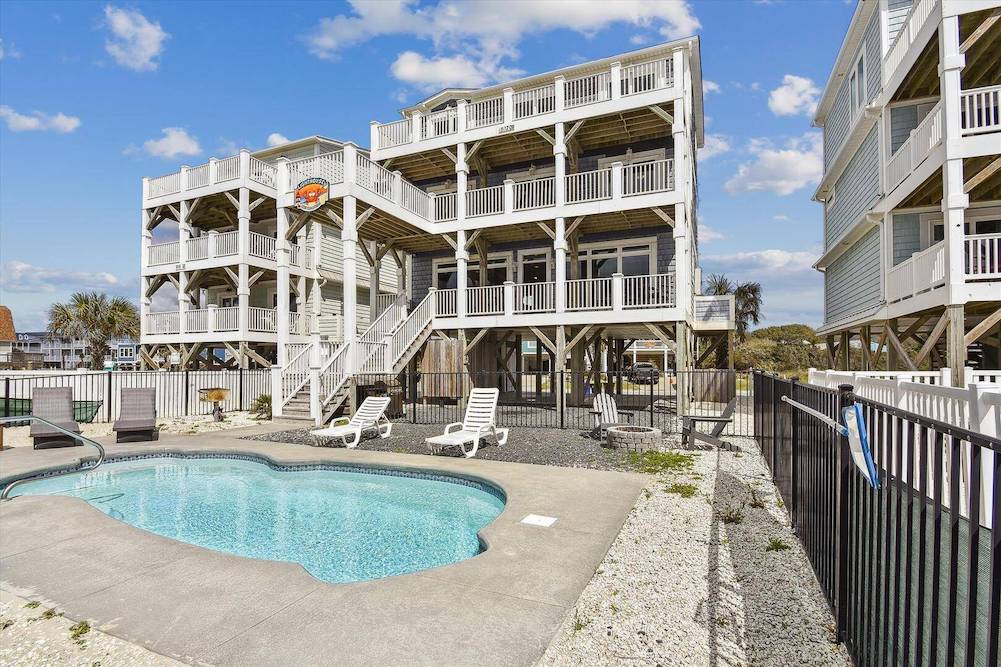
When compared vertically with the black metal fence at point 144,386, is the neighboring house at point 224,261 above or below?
above

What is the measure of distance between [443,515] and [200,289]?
2417 cm

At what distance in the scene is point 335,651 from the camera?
3.02 meters

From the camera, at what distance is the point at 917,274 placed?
11.9 m

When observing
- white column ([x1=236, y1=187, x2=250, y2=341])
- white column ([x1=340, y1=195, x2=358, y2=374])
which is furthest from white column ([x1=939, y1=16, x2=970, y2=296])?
white column ([x1=236, y1=187, x2=250, y2=341])

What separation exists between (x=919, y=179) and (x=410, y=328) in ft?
46.6

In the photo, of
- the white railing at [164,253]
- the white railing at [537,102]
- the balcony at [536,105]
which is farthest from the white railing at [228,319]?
the white railing at [537,102]

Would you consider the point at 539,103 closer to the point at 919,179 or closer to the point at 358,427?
the point at 919,179

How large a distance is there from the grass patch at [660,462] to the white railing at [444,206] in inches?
458

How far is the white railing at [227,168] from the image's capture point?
22.5 m

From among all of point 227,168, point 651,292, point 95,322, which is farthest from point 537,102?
point 95,322

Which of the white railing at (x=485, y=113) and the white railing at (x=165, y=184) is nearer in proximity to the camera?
the white railing at (x=485, y=113)

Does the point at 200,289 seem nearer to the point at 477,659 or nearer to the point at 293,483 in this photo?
the point at 293,483

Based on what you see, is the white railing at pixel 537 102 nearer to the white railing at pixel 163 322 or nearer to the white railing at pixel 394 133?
the white railing at pixel 394 133

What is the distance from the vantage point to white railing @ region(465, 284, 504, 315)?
17.2 meters
